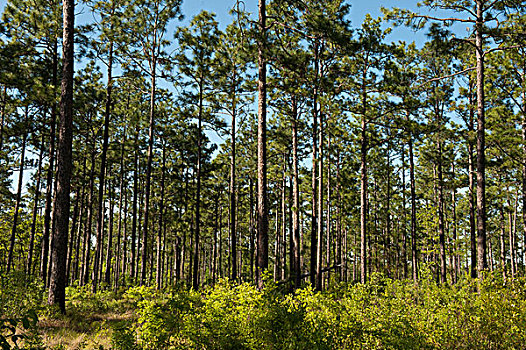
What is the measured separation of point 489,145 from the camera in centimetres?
1731

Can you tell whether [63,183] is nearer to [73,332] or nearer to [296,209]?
[73,332]

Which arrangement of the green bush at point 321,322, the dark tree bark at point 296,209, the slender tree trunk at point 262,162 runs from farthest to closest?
the dark tree bark at point 296,209 → the slender tree trunk at point 262,162 → the green bush at point 321,322

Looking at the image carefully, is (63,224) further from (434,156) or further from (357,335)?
(434,156)

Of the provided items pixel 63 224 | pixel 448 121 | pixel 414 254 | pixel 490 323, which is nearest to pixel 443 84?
pixel 448 121

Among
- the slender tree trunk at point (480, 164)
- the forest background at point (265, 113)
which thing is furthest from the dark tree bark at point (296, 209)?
the slender tree trunk at point (480, 164)

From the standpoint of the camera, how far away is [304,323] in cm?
528

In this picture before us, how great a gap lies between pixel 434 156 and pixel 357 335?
18.7m

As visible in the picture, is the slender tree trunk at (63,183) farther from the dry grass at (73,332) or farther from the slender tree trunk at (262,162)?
the slender tree trunk at (262,162)

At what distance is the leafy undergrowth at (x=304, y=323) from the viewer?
16.9 ft

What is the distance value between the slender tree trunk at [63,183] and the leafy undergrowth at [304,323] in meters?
0.79

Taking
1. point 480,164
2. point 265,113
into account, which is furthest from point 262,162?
point 480,164

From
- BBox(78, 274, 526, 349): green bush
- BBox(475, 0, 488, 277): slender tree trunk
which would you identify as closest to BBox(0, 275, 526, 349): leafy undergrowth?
BBox(78, 274, 526, 349): green bush

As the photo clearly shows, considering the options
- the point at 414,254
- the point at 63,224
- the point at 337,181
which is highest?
the point at 337,181

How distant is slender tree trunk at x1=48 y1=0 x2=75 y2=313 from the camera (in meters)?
8.63
